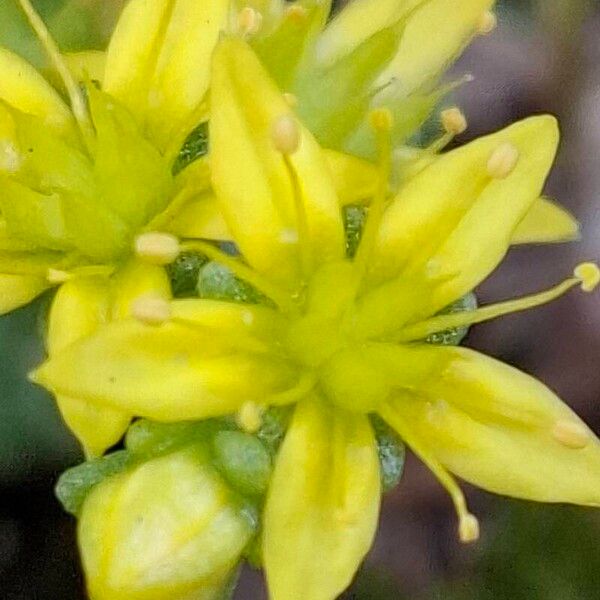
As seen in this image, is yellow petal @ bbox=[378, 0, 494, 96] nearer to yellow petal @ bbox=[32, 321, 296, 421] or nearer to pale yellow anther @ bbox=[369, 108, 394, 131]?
pale yellow anther @ bbox=[369, 108, 394, 131]

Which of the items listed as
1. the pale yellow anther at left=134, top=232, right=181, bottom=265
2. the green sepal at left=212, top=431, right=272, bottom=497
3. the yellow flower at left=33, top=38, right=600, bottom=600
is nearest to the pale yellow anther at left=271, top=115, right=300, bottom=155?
the yellow flower at left=33, top=38, right=600, bottom=600

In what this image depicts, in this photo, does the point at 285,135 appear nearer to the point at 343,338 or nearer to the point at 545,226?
the point at 343,338

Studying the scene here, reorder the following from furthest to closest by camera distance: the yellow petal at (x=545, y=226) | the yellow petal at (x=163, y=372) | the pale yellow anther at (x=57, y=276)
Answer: the yellow petal at (x=545, y=226) < the pale yellow anther at (x=57, y=276) < the yellow petal at (x=163, y=372)

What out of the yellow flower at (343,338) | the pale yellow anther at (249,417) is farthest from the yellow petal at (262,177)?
the pale yellow anther at (249,417)

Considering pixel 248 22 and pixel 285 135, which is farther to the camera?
pixel 248 22

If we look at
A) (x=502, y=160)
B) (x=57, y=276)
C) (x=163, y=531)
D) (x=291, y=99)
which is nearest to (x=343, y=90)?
(x=291, y=99)

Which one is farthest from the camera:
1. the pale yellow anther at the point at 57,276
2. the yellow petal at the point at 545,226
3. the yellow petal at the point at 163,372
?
the yellow petal at the point at 545,226

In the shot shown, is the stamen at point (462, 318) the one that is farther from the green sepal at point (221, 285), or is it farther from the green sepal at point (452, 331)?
the green sepal at point (221, 285)
